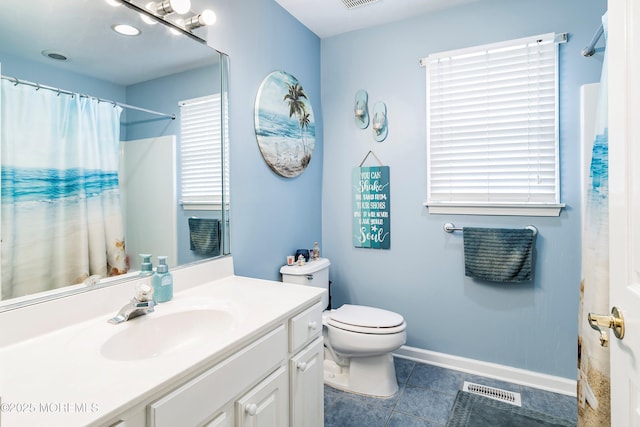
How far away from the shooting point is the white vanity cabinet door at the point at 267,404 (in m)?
1.01

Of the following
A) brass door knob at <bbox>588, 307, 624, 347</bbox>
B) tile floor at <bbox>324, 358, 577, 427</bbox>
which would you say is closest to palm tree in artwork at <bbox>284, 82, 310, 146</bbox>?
tile floor at <bbox>324, 358, 577, 427</bbox>

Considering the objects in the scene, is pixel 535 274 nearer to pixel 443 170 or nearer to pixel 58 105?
pixel 443 170

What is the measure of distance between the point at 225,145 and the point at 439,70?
1510mm

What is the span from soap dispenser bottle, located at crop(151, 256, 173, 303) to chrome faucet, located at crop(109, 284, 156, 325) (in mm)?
73

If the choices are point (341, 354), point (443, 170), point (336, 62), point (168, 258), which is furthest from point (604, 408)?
point (336, 62)

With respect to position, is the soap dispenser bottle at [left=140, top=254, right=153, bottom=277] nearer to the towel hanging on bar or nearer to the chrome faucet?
the chrome faucet

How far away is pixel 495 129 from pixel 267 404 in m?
1.99

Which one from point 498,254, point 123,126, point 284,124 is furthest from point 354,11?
point 498,254

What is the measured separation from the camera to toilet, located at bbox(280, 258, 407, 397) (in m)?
1.91

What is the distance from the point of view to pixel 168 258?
1459 millimetres

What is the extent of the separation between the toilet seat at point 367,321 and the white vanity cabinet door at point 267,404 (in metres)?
0.76

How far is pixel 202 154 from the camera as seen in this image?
1642 mm

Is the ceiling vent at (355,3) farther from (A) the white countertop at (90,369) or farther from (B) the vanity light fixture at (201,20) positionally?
Result: (A) the white countertop at (90,369)

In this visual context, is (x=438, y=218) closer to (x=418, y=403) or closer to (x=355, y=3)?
(x=418, y=403)
